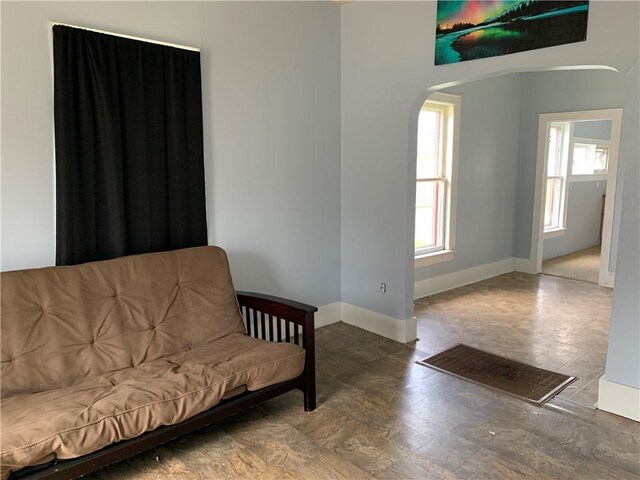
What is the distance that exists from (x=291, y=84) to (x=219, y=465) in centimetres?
257

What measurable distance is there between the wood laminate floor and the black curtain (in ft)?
3.89

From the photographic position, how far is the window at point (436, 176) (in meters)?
4.77

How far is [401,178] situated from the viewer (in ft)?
11.6

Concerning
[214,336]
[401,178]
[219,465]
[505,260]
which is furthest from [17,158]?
[505,260]

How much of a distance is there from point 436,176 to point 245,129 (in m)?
2.36

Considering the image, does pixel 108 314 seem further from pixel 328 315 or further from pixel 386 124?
pixel 386 124

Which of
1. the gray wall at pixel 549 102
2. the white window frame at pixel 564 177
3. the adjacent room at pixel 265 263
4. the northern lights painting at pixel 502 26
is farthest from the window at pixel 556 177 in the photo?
the northern lights painting at pixel 502 26

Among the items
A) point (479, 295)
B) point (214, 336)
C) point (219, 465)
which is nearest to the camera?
point (219, 465)

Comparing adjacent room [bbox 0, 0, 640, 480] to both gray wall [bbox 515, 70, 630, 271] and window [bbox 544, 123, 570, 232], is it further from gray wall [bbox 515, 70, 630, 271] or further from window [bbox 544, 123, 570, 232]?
window [bbox 544, 123, 570, 232]

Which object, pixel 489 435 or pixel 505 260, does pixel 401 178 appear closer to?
pixel 489 435

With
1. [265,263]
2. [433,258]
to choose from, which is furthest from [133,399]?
[433,258]

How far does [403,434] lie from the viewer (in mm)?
2426

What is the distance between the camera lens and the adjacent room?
7.15 ft

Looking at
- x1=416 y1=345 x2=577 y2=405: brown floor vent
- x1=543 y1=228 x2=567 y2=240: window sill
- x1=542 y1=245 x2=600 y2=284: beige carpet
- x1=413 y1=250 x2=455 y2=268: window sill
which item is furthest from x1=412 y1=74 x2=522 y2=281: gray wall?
x1=416 y1=345 x2=577 y2=405: brown floor vent
